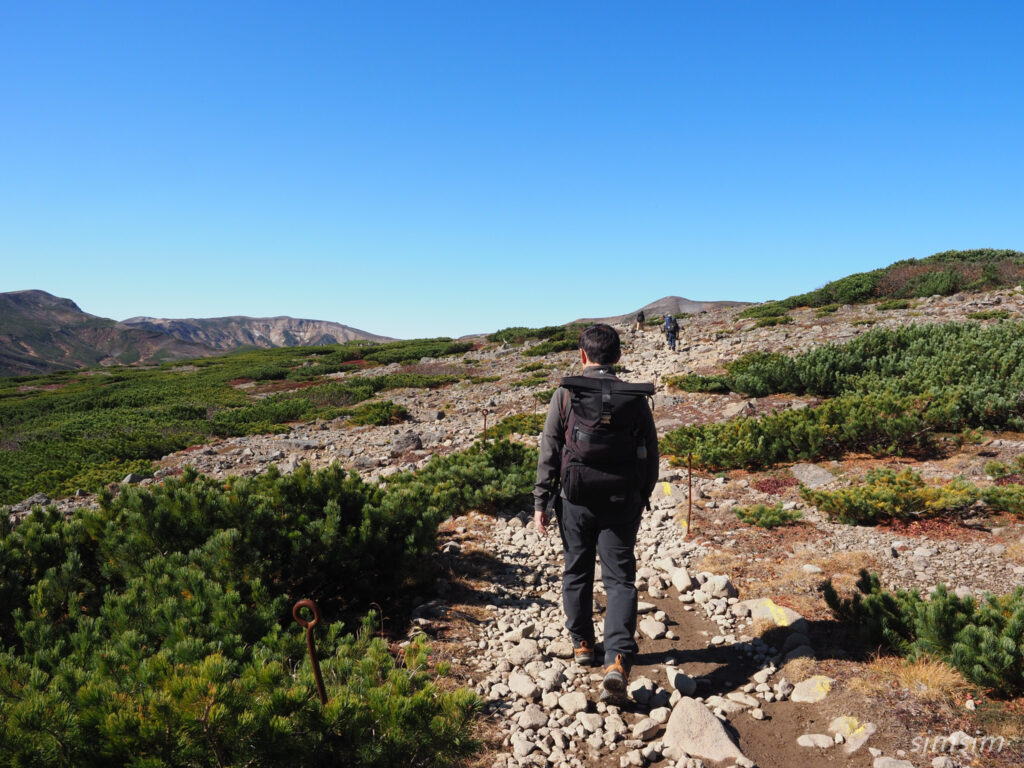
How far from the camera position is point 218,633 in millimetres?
3467

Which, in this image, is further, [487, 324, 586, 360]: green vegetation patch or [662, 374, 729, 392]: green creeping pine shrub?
[487, 324, 586, 360]: green vegetation patch

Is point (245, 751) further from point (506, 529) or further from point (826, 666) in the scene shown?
point (506, 529)

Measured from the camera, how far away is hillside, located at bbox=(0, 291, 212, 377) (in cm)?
14525

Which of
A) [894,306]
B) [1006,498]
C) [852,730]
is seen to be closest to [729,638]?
[852,730]

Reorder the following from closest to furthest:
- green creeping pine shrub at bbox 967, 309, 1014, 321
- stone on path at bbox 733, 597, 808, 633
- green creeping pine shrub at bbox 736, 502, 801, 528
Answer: stone on path at bbox 733, 597, 808, 633 → green creeping pine shrub at bbox 736, 502, 801, 528 → green creeping pine shrub at bbox 967, 309, 1014, 321

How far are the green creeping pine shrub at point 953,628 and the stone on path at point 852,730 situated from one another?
0.71 m

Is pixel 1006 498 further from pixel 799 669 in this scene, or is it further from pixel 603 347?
pixel 603 347

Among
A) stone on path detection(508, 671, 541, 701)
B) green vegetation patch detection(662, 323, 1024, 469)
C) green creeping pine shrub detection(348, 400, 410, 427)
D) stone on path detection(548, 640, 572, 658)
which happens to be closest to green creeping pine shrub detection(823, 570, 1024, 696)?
stone on path detection(548, 640, 572, 658)

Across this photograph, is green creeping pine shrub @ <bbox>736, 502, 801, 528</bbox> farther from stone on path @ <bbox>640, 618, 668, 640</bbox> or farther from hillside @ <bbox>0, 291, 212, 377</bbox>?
hillside @ <bbox>0, 291, 212, 377</bbox>

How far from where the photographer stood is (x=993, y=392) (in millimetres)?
9438

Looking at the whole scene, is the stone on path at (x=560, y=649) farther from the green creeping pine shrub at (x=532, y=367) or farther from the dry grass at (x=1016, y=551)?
the green creeping pine shrub at (x=532, y=367)

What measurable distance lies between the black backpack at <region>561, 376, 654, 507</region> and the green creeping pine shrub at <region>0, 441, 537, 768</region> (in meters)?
1.47

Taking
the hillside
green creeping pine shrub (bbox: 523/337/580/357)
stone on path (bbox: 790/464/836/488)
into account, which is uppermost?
the hillside

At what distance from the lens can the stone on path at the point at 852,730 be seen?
129 inches
